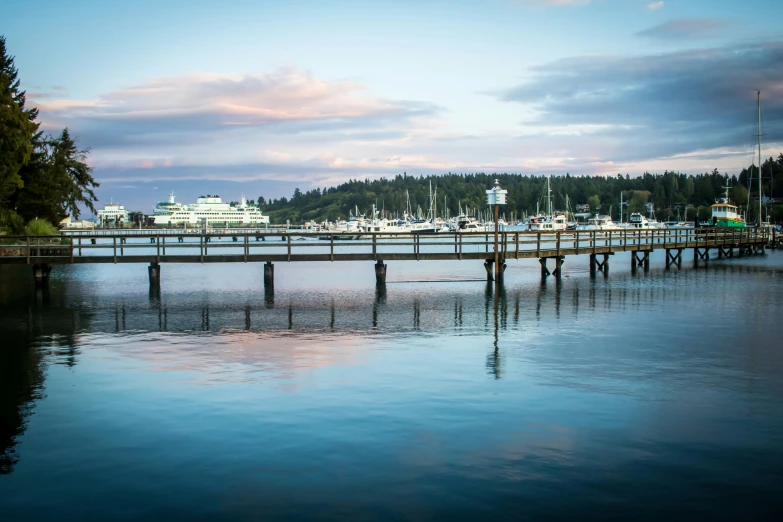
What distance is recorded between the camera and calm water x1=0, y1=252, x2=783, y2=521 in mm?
8266

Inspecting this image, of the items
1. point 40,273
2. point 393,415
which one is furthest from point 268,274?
point 393,415

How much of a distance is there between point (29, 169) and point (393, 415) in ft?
178

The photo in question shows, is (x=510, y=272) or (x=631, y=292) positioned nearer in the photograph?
(x=631, y=292)

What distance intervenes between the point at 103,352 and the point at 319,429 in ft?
28.6

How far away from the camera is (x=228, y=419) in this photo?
11.3m

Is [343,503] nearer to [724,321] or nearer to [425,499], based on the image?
[425,499]

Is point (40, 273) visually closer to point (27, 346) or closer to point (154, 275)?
point (154, 275)

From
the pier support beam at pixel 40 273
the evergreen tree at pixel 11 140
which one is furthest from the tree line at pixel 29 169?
the pier support beam at pixel 40 273

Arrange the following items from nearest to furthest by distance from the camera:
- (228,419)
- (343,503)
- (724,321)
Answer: (343,503), (228,419), (724,321)

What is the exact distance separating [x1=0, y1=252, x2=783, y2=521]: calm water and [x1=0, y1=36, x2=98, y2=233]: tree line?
24804mm

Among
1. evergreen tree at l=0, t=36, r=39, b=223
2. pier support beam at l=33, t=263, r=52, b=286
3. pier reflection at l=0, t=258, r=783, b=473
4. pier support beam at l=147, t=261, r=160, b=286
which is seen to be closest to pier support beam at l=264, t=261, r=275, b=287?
pier reflection at l=0, t=258, r=783, b=473

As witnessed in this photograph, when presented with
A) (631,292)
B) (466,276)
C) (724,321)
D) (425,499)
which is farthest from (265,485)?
(466,276)

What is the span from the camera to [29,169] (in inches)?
2237

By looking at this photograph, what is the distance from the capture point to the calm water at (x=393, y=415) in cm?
827
